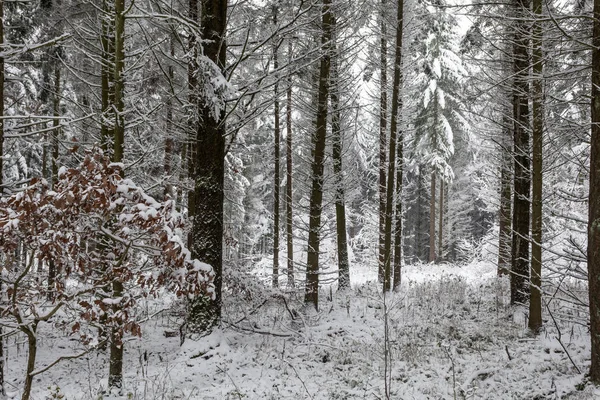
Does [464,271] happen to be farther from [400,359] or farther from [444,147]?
[400,359]

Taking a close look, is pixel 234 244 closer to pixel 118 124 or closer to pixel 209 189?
pixel 209 189

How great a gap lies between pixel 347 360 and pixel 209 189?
12.6 ft

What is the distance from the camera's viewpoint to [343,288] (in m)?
13.0

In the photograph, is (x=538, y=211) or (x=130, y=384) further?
(x=538, y=211)

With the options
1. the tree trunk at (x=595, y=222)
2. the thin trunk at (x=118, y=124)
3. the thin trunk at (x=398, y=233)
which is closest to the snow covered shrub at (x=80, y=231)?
the thin trunk at (x=118, y=124)

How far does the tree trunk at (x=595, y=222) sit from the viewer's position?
16.6 feet

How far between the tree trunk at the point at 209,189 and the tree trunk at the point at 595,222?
535cm

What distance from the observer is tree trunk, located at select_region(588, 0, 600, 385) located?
5.05 meters

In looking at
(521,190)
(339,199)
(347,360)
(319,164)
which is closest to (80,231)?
(347,360)

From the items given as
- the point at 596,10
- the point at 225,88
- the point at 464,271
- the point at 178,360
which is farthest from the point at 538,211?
the point at 464,271

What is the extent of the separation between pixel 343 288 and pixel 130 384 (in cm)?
821

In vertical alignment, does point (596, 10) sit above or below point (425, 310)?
above

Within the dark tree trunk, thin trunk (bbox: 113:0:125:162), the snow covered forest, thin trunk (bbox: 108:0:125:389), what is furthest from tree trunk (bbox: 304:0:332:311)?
thin trunk (bbox: 113:0:125:162)

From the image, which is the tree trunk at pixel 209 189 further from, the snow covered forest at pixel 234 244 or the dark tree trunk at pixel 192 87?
the dark tree trunk at pixel 192 87
